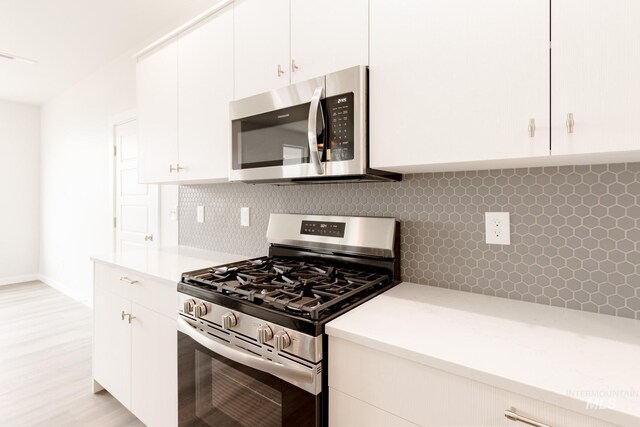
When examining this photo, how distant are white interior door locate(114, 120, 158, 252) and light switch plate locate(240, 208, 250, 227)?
1.16 meters

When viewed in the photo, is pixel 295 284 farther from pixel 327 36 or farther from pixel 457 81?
pixel 327 36

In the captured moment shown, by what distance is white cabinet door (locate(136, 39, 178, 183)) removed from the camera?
6.88ft

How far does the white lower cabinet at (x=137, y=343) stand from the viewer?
1.61m

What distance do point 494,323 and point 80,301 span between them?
473 centimetres

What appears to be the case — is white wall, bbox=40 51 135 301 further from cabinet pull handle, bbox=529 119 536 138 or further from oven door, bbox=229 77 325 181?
cabinet pull handle, bbox=529 119 536 138

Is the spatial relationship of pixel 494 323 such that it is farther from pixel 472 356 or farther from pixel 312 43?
pixel 312 43

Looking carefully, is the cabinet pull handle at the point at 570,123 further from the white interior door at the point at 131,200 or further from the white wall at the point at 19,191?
the white wall at the point at 19,191

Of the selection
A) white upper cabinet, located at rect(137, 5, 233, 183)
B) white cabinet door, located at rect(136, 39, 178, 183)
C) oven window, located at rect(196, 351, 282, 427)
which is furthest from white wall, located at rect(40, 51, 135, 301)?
oven window, located at rect(196, 351, 282, 427)

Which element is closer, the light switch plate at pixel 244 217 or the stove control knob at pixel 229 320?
the stove control knob at pixel 229 320

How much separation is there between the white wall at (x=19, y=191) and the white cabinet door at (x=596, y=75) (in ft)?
21.4

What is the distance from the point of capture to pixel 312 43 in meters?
1.41

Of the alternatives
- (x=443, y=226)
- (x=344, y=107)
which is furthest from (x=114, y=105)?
(x=443, y=226)

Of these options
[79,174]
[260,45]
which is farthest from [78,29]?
[260,45]

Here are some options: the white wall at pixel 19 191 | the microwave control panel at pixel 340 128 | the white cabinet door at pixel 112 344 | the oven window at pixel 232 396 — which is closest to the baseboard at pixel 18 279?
the white wall at pixel 19 191
